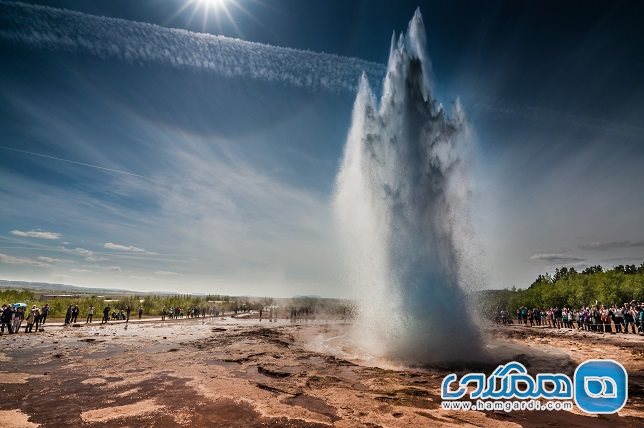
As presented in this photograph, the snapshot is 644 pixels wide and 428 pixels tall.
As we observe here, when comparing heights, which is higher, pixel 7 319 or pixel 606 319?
pixel 606 319

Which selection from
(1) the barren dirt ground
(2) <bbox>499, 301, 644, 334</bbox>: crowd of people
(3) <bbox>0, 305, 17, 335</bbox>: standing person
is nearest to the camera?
(1) the barren dirt ground

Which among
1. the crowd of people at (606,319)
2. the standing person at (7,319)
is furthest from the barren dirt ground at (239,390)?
the crowd of people at (606,319)

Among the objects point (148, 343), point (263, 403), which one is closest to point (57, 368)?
point (148, 343)

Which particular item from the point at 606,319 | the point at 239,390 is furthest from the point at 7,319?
the point at 606,319

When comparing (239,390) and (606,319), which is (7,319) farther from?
(606,319)

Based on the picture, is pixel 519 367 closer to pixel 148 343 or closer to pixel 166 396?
pixel 166 396

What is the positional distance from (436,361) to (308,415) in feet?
25.6

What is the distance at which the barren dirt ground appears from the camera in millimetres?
6824

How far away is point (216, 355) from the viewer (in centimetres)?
1504

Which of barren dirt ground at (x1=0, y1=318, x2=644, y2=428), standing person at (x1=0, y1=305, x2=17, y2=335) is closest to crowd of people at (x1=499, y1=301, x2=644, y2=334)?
barren dirt ground at (x1=0, y1=318, x2=644, y2=428)

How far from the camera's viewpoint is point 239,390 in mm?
9016

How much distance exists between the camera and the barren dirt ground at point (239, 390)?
6.82 meters

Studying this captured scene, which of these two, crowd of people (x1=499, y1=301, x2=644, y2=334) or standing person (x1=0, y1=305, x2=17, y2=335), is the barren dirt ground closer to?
standing person (x1=0, y1=305, x2=17, y2=335)

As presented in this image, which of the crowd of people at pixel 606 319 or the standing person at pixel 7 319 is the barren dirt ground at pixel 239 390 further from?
the crowd of people at pixel 606 319
